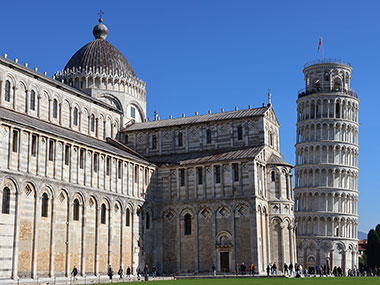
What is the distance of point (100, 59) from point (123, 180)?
1829 cm

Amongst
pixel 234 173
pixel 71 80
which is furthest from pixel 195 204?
pixel 71 80

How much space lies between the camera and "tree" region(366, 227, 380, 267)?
274ft

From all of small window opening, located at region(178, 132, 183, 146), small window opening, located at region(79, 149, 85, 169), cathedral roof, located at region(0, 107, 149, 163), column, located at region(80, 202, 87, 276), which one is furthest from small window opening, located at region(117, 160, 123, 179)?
small window opening, located at region(178, 132, 183, 146)

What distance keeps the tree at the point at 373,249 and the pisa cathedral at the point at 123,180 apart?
34.1m

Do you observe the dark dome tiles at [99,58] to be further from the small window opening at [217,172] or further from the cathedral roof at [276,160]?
the cathedral roof at [276,160]

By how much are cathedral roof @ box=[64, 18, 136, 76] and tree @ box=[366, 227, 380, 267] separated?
44756 mm

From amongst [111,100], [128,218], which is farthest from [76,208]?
[111,100]

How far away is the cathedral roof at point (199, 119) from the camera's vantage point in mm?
56000

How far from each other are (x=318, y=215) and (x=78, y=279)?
49.5 meters

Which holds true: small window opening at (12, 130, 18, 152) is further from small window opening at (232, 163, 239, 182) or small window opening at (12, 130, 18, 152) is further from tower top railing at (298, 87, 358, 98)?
tower top railing at (298, 87, 358, 98)

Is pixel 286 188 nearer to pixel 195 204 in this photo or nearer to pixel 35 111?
pixel 195 204

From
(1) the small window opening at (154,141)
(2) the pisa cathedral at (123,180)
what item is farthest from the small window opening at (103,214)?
(1) the small window opening at (154,141)

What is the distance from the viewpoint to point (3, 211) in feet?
122

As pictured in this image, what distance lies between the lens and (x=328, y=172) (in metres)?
84.3
